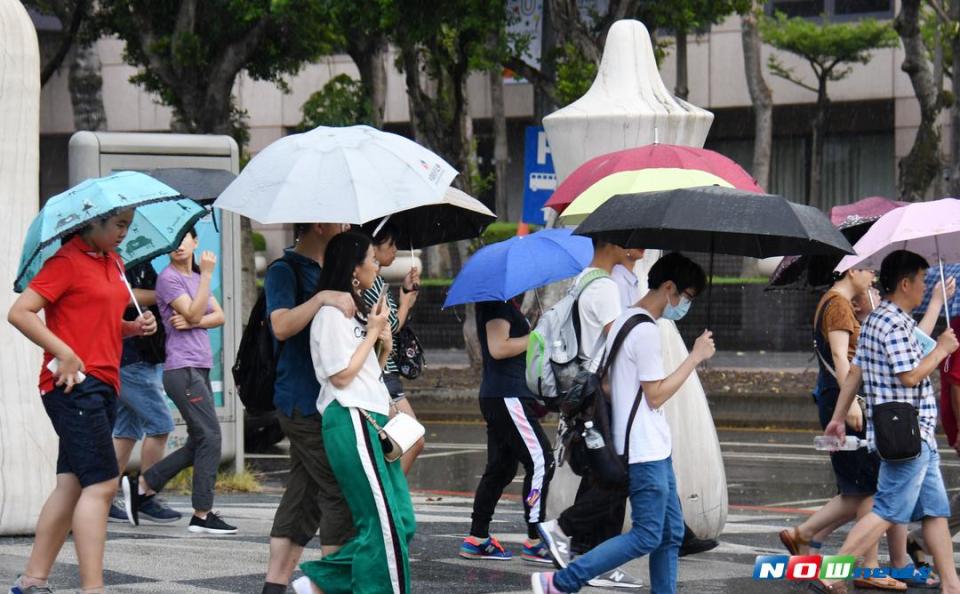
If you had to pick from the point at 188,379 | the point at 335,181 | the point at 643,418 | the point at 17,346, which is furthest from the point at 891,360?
the point at 17,346

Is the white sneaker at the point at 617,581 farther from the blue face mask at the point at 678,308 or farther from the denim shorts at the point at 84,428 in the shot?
the denim shorts at the point at 84,428

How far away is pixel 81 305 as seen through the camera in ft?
20.4

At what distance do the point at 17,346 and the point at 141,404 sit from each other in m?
0.84

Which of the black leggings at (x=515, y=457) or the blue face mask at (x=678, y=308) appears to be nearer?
the blue face mask at (x=678, y=308)

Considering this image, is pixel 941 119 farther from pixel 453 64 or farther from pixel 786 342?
pixel 453 64

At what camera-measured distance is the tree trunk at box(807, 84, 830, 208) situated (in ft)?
110

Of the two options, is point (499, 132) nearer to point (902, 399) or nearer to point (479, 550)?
point (479, 550)

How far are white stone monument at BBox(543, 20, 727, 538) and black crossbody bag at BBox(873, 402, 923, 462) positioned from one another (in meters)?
1.59

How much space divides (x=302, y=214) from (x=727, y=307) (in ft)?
72.0

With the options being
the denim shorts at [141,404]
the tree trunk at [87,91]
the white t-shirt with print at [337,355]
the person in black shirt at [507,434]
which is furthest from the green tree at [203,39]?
the white t-shirt with print at [337,355]

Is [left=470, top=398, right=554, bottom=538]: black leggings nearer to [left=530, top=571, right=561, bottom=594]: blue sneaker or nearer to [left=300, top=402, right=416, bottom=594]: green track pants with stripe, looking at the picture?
[left=530, top=571, right=561, bottom=594]: blue sneaker

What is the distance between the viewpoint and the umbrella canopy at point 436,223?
776 centimetres

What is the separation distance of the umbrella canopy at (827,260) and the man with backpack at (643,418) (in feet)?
6.84

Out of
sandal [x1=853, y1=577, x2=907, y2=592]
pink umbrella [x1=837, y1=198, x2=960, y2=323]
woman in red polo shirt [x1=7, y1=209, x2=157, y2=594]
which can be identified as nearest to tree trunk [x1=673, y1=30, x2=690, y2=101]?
pink umbrella [x1=837, y1=198, x2=960, y2=323]
